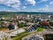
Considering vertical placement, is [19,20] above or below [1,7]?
below

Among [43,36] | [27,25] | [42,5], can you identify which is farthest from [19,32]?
[42,5]

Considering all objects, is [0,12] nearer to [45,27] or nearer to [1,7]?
[1,7]

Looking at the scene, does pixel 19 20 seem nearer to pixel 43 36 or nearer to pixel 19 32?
pixel 19 32

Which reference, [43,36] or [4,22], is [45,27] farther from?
[4,22]

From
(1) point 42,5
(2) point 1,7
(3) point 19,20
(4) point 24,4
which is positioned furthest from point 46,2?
(2) point 1,7

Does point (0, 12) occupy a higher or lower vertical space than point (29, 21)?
higher

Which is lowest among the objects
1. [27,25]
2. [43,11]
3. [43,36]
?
[43,36]

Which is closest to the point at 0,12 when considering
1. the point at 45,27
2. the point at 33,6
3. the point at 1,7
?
the point at 1,7
